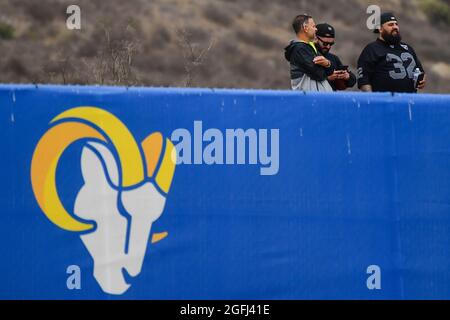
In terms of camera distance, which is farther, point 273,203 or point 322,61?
point 322,61

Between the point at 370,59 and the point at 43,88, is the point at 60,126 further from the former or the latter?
the point at 370,59

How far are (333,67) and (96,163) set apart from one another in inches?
112

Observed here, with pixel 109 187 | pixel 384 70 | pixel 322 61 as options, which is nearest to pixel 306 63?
pixel 322 61

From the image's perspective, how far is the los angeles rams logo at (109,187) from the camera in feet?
24.2

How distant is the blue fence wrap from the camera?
7359 mm

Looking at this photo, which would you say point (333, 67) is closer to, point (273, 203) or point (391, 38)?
point (391, 38)

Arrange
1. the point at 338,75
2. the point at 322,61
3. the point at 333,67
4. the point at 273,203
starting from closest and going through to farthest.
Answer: the point at 273,203
the point at 322,61
the point at 338,75
the point at 333,67

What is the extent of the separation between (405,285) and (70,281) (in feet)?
7.60

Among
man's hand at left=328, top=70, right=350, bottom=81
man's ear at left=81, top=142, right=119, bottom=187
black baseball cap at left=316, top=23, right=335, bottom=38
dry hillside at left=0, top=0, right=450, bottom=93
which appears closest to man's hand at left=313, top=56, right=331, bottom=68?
man's hand at left=328, top=70, right=350, bottom=81

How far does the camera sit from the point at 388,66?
373 inches

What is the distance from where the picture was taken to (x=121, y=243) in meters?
7.41

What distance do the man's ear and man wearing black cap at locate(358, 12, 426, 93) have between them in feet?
9.46

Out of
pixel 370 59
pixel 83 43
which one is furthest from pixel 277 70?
pixel 370 59

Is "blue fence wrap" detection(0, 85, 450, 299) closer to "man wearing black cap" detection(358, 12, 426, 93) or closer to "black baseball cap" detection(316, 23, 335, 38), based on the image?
"man wearing black cap" detection(358, 12, 426, 93)
